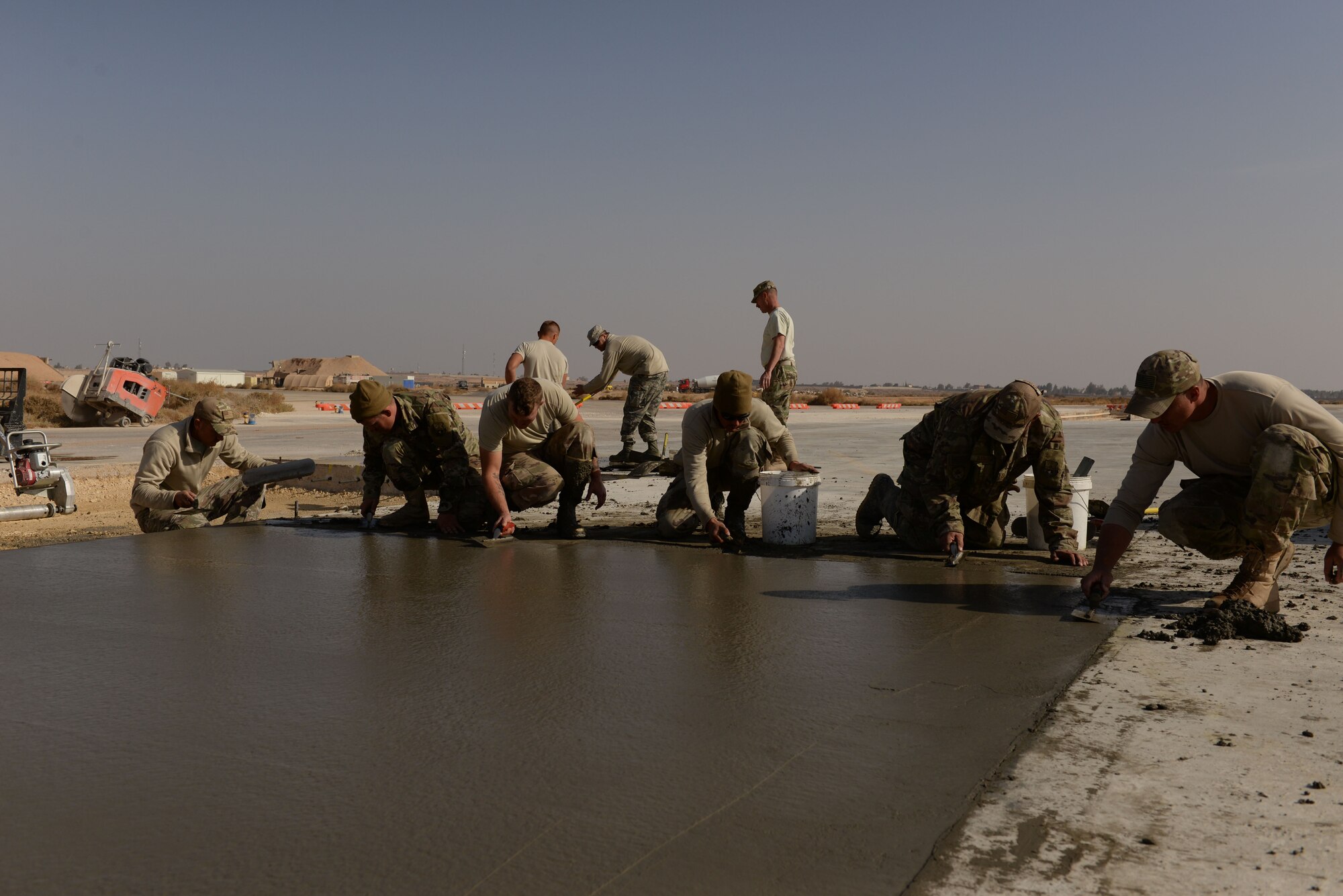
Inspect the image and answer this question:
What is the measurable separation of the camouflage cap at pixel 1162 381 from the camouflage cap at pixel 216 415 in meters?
5.31

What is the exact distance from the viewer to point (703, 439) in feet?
19.1

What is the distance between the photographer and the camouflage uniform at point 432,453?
664cm

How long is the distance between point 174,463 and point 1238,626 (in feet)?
20.1

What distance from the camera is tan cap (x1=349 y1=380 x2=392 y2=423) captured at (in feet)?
20.7

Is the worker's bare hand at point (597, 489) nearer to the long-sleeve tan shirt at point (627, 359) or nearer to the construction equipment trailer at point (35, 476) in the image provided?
the long-sleeve tan shirt at point (627, 359)

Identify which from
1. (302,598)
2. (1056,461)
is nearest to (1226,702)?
(1056,461)

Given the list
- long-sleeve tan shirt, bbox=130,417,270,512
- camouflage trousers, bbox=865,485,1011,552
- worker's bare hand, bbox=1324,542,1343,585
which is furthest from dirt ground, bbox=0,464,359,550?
worker's bare hand, bbox=1324,542,1343,585

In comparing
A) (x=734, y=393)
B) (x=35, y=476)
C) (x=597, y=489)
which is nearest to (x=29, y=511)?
(x=35, y=476)

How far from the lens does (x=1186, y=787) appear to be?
237 cm

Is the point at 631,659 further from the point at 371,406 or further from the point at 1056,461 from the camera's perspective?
the point at 371,406

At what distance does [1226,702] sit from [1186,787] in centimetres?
74

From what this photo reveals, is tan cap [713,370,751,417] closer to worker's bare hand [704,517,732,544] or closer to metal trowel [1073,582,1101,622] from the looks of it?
worker's bare hand [704,517,732,544]

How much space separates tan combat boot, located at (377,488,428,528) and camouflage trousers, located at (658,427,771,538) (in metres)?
1.65

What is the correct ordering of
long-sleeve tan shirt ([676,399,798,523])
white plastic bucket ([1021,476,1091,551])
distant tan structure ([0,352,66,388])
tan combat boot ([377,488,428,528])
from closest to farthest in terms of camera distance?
1. white plastic bucket ([1021,476,1091,551])
2. long-sleeve tan shirt ([676,399,798,523])
3. tan combat boot ([377,488,428,528])
4. distant tan structure ([0,352,66,388])
